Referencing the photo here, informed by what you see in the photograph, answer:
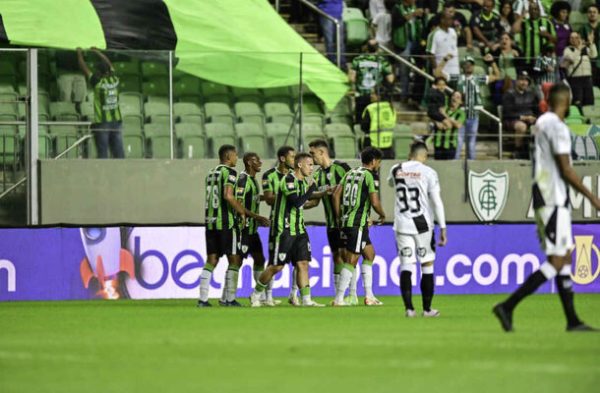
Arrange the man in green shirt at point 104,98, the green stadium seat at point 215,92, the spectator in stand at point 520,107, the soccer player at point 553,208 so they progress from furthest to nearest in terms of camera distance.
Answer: the spectator in stand at point 520,107, the green stadium seat at point 215,92, the man in green shirt at point 104,98, the soccer player at point 553,208

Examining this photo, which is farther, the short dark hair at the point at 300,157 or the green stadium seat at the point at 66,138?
the green stadium seat at the point at 66,138

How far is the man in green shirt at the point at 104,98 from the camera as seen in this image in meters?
22.5

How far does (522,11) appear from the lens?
28.4m

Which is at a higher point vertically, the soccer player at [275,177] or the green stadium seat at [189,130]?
the green stadium seat at [189,130]

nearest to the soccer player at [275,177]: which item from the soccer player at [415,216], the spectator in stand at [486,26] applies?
the soccer player at [415,216]

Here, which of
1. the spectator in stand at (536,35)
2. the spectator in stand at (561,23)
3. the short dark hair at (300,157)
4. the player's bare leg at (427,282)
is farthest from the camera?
the spectator in stand at (561,23)

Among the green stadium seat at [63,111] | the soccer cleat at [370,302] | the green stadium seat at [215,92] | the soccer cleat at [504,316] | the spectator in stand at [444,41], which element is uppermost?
the spectator in stand at [444,41]

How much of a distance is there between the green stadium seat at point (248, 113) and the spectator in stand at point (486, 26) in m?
5.45

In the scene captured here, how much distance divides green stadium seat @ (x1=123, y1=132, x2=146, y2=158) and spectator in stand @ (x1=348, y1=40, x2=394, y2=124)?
142 inches

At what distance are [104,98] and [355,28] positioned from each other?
20.8 ft

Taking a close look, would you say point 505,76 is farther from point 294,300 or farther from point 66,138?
point 294,300

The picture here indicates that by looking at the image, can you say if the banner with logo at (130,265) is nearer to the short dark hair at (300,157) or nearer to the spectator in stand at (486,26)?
the short dark hair at (300,157)

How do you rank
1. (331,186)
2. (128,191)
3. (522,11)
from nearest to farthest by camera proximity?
1. (331,186)
2. (128,191)
3. (522,11)

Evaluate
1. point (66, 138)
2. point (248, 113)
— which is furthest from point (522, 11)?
point (66, 138)
